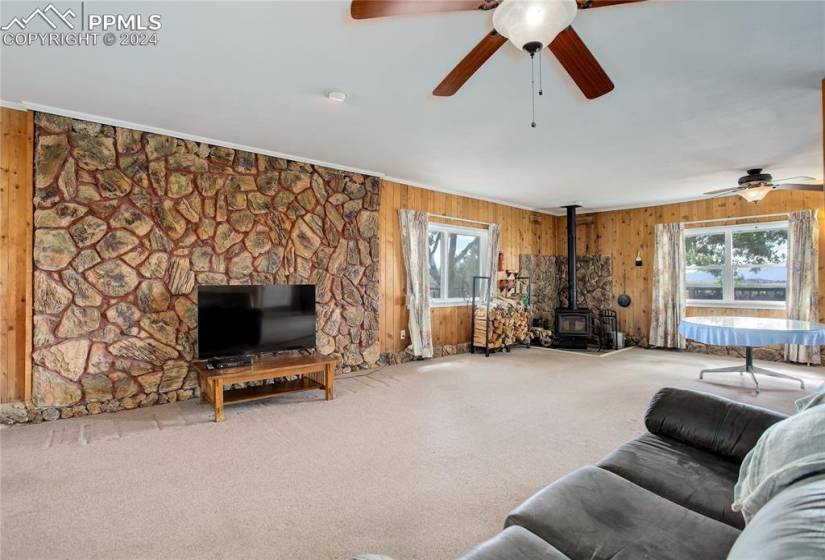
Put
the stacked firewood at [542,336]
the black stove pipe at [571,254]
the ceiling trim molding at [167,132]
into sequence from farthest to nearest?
the black stove pipe at [571,254]
the stacked firewood at [542,336]
the ceiling trim molding at [167,132]

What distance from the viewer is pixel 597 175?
5.25 m

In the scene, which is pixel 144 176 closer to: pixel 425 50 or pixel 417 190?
pixel 425 50

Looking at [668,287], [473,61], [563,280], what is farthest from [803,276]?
[473,61]

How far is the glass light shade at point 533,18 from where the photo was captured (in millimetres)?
1427

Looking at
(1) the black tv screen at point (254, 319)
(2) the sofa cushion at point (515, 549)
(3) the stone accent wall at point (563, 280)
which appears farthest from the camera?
(3) the stone accent wall at point (563, 280)

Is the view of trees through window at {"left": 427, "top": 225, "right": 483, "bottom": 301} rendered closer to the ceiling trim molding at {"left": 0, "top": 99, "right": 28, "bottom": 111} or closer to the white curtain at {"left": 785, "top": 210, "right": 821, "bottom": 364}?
the white curtain at {"left": 785, "top": 210, "right": 821, "bottom": 364}

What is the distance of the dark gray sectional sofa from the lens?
78 cm

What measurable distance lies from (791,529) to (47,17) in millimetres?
3628

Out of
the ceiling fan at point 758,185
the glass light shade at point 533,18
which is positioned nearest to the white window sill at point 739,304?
the ceiling fan at point 758,185

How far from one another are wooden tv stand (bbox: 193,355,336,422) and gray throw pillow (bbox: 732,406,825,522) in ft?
10.8

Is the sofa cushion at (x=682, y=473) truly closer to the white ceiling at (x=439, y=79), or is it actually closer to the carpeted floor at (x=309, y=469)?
the carpeted floor at (x=309, y=469)

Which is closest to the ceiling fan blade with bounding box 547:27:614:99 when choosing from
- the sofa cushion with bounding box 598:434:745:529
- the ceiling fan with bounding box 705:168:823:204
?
the sofa cushion with bounding box 598:434:745:529

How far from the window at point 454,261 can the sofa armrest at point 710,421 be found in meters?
4.27

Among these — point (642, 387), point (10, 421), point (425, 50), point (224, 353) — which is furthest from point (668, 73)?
point (10, 421)
